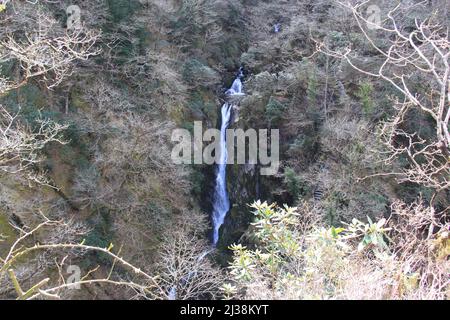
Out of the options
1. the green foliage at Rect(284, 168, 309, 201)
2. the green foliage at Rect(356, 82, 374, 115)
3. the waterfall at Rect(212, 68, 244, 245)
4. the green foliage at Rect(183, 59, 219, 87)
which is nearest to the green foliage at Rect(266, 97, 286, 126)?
the waterfall at Rect(212, 68, 244, 245)

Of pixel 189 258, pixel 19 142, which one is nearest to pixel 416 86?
pixel 189 258

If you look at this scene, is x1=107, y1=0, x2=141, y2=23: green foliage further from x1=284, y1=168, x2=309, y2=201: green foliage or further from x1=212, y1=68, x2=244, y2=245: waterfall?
x1=284, y1=168, x2=309, y2=201: green foliage

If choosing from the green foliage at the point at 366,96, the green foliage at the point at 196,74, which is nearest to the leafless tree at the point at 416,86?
the green foliage at the point at 366,96

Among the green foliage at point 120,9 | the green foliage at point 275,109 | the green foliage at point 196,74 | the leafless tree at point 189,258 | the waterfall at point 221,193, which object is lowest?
the leafless tree at point 189,258

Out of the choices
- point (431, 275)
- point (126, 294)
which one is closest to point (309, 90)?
point (126, 294)

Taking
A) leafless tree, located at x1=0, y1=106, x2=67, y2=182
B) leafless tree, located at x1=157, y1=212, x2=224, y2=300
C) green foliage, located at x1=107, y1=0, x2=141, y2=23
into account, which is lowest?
leafless tree, located at x1=157, y1=212, x2=224, y2=300

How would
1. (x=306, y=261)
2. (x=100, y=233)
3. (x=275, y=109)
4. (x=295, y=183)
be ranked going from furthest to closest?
(x=275, y=109) < (x=295, y=183) < (x=100, y=233) < (x=306, y=261)

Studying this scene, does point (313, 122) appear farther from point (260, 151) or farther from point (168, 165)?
point (168, 165)

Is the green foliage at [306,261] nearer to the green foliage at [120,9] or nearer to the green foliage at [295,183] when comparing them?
the green foliage at [295,183]

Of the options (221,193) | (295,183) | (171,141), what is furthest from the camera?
(221,193)

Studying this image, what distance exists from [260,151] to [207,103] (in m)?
3.94

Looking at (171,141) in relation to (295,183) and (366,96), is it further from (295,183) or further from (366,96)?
(366,96)

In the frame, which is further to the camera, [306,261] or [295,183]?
[295,183]

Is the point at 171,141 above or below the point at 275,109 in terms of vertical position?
below
